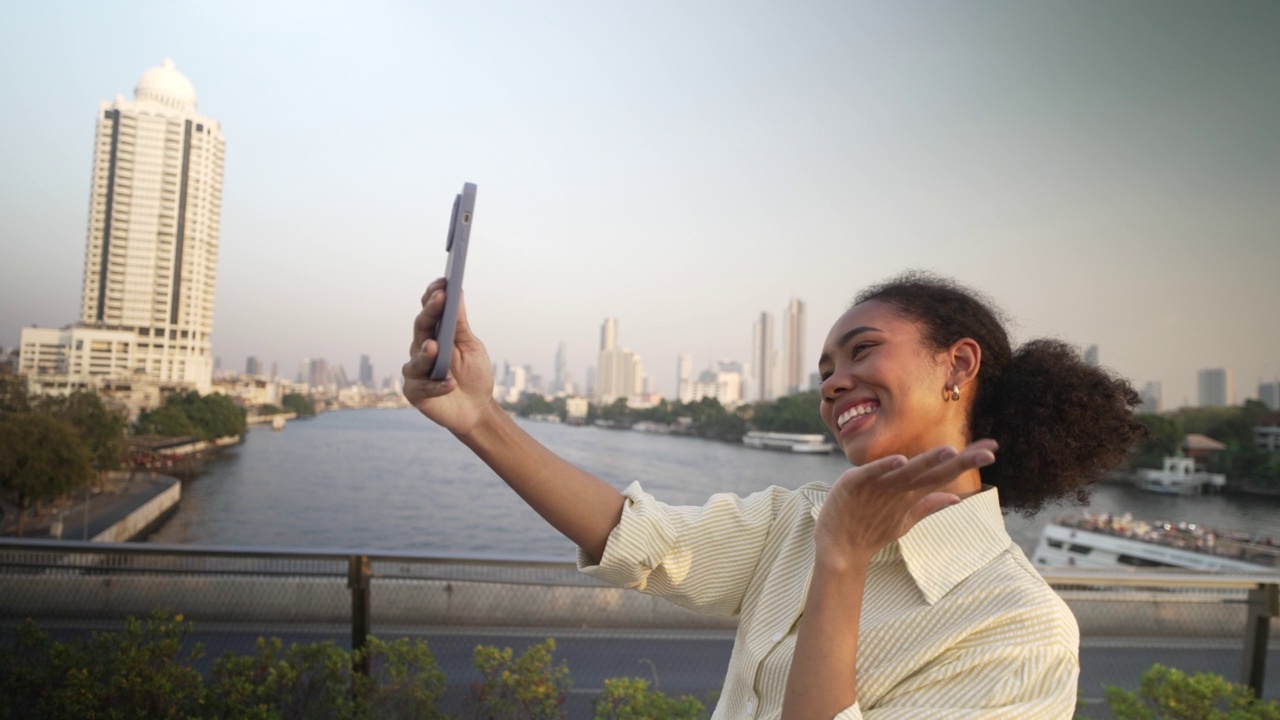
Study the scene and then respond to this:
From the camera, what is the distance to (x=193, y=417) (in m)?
9.99

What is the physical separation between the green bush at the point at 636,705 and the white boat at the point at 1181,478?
20455 millimetres

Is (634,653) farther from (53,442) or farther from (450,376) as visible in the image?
(53,442)

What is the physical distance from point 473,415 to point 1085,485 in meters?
0.73

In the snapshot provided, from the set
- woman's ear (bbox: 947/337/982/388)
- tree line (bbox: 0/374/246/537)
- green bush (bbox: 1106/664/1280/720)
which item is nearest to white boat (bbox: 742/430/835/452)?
tree line (bbox: 0/374/246/537)

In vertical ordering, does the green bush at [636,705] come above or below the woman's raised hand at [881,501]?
below

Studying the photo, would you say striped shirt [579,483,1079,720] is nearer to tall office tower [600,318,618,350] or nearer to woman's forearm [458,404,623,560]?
woman's forearm [458,404,623,560]

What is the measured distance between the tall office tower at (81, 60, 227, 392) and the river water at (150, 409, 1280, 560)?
2.50 metres

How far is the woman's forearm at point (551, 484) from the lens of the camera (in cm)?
82

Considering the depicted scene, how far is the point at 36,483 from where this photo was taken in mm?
7031

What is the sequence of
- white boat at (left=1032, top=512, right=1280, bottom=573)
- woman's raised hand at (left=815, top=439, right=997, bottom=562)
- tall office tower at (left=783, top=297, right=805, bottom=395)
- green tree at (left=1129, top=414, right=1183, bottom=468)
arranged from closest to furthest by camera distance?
woman's raised hand at (left=815, top=439, right=997, bottom=562), white boat at (left=1032, top=512, right=1280, bottom=573), tall office tower at (left=783, top=297, right=805, bottom=395), green tree at (left=1129, top=414, right=1183, bottom=468)

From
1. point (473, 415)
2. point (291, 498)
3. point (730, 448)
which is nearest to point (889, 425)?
point (473, 415)

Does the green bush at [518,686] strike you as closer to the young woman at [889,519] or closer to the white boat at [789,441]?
the young woman at [889,519]

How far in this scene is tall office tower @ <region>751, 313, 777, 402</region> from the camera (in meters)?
15.0

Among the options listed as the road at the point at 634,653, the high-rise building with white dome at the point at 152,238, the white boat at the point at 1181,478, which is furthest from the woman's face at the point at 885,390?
the white boat at the point at 1181,478
